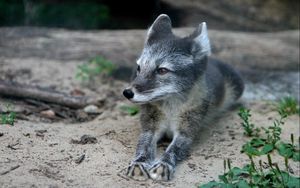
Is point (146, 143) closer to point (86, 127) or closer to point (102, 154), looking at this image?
point (102, 154)

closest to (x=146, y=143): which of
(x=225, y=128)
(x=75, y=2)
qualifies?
(x=225, y=128)

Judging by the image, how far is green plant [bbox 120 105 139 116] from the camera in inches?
251

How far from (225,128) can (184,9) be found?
437cm

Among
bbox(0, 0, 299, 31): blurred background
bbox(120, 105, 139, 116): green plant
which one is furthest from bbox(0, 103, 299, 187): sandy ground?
bbox(0, 0, 299, 31): blurred background

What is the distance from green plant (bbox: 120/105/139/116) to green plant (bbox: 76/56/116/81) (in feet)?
3.02

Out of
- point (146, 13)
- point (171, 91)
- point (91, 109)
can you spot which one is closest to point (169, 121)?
point (171, 91)

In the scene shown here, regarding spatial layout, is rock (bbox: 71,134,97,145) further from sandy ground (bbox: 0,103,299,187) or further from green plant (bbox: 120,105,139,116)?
green plant (bbox: 120,105,139,116)

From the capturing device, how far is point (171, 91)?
5141 mm

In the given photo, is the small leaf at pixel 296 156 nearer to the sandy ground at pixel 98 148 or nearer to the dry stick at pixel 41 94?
the sandy ground at pixel 98 148

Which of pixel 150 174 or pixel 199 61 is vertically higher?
pixel 199 61

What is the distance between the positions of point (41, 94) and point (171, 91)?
78.9 inches

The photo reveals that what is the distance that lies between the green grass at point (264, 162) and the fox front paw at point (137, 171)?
0.53 m

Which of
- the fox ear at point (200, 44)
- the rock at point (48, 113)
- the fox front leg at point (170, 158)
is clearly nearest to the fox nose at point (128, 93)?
the fox front leg at point (170, 158)

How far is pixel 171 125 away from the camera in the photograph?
17.6ft
